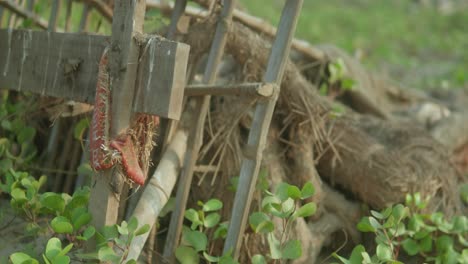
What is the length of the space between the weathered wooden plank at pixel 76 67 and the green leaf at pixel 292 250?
0.65 m

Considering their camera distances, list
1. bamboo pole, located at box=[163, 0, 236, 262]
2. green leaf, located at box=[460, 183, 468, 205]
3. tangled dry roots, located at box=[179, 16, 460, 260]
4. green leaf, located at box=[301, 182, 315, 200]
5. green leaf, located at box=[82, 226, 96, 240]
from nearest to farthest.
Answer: green leaf, located at box=[82, 226, 96, 240]
green leaf, located at box=[301, 182, 315, 200]
bamboo pole, located at box=[163, 0, 236, 262]
tangled dry roots, located at box=[179, 16, 460, 260]
green leaf, located at box=[460, 183, 468, 205]


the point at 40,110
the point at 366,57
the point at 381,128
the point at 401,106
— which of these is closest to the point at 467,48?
the point at 366,57

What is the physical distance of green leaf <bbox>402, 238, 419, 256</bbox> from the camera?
2533 mm

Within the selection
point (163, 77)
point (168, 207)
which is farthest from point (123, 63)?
point (168, 207)

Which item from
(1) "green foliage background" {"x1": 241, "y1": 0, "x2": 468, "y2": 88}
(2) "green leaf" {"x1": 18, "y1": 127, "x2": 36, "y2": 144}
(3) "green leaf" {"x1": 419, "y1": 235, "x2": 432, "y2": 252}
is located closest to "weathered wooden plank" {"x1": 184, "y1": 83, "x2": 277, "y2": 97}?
(2) "green leaf" {"x1": 18, "y1": 127, "x2": 36, "y2": 144}

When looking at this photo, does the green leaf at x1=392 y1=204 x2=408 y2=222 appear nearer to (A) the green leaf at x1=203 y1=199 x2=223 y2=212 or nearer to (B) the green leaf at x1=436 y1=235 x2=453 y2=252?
(B) the green leaf at x1=436 y1=235 x2=453 y2=252

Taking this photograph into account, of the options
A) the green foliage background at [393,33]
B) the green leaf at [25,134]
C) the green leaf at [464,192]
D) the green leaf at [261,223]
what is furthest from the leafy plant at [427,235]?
the green foliage background at [393,33]

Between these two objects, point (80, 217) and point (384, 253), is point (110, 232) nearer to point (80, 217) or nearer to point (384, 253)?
point (80, 217)

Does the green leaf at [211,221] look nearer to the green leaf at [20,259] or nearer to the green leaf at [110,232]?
the green leaf at [110,232]

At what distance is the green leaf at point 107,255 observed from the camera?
5.91 feet

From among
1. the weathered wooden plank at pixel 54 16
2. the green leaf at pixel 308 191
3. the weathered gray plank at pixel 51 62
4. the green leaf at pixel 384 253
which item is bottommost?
the green leaf at pixel 384 253

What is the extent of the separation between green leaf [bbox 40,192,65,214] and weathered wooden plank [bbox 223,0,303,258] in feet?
2.04

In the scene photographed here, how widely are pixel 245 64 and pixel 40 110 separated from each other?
0.99m

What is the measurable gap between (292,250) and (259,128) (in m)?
0.47
